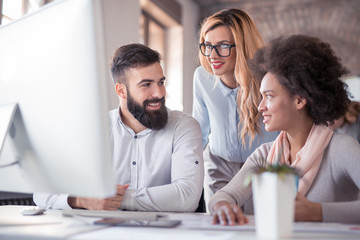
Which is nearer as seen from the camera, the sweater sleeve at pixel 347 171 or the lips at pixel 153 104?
the sweater sleeve at pixel 347 171

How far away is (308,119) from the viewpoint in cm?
163

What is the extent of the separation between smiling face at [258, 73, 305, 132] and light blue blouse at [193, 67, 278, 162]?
67cm

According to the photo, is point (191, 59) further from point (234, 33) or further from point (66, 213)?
point (66, 213)

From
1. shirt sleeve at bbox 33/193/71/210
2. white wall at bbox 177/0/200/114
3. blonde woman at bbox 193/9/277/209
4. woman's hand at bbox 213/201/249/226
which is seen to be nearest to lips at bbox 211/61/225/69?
blonde woman at bbox 193/9/277/209

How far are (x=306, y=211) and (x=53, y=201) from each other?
1034mm

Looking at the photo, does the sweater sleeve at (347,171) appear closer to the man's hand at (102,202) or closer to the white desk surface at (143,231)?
the white desk surface at (143,231)

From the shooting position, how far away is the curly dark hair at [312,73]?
1.51 meters

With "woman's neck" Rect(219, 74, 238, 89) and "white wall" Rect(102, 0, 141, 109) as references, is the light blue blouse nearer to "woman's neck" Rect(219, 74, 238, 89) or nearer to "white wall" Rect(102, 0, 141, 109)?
"woman's neck" Rect(219, 74, 238, 89)

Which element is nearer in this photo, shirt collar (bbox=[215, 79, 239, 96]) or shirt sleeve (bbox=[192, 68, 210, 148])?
shirt collar (bbox=[215, 79, 239, 96])

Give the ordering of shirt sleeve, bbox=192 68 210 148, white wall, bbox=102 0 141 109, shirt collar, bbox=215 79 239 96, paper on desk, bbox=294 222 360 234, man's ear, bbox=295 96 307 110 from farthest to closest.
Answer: white wall, bbox=102 0 141 109 < shirt sleeve, bbox=192 68 210 148 < shirt collar, bbox=215 79 239 96 < man's ear, bbox=295 96 307 110 < paper on desk, bbox=294 222 360 234

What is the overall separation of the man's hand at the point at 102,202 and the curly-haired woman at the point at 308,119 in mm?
391

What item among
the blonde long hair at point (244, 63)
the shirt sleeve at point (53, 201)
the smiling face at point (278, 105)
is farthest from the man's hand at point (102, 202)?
the blonde long hair at point (244, 63)

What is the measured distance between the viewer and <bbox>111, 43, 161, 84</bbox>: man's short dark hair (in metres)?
2.06

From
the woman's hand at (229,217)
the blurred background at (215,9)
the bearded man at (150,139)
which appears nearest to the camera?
the woman's hand at (229,217)
